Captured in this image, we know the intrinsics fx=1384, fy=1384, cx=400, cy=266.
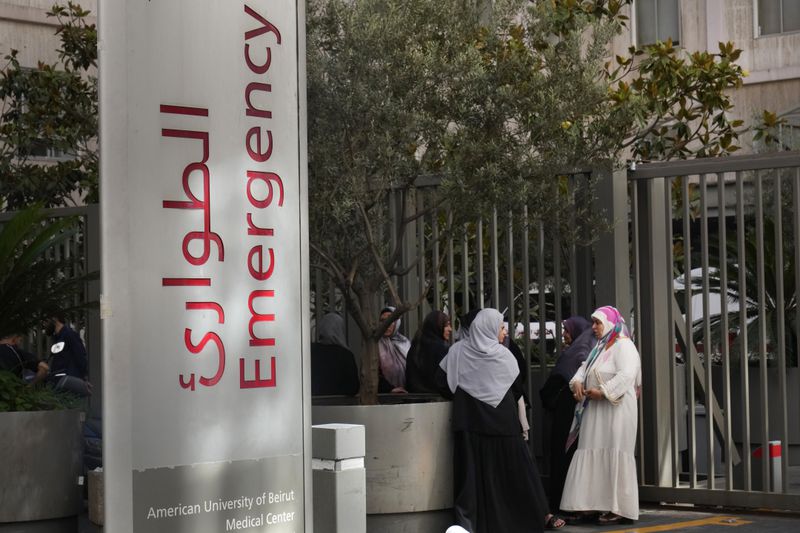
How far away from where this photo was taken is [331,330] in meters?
12.5

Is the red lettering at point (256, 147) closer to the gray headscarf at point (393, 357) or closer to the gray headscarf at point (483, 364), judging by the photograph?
the gray headscarf at point (483, 364)

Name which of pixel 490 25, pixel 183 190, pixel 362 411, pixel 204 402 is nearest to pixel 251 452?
pixel 204 402

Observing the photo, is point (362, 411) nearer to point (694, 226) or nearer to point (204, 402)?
point (204, 402)

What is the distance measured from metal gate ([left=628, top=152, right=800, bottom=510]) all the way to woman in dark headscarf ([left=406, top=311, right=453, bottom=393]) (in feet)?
4.54

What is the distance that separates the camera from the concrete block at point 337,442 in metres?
6.55

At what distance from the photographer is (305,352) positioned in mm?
5660

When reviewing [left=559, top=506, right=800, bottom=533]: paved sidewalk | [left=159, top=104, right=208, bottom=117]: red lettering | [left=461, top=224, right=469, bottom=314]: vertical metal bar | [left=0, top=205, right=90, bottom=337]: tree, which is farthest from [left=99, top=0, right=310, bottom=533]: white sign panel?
[left=461, top=224, right=469, bottom=314]: vertical metal bar

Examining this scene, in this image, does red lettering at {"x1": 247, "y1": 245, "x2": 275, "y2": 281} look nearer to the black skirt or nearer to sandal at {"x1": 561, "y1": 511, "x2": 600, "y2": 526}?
the black skirt

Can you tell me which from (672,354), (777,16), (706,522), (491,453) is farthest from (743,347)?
(777,16)

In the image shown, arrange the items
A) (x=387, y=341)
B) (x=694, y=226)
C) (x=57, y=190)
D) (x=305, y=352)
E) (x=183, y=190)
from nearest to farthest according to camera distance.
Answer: (x=183, y=190), (x=305, y=352), (x=387, y=341), (x=694, y=226), (x=57, y=190)

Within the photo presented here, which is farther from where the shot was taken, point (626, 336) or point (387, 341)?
point (387, 341)

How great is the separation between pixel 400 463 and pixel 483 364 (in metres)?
0.97

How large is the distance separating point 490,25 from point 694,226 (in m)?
4.17

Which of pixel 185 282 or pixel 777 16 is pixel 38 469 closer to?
pixel 185 282
